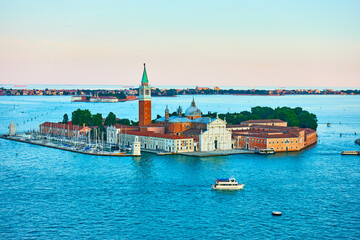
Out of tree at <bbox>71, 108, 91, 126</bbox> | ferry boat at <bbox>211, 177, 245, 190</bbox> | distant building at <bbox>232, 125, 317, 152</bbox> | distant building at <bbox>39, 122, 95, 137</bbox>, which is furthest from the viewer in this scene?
tree at <bbox>71, 108, 91, 126</bbox>

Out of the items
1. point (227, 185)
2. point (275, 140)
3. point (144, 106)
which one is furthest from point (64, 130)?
point (227, 185)

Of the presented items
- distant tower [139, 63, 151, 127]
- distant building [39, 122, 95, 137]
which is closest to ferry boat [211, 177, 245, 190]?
distant tower [139, 63, 151, 127]

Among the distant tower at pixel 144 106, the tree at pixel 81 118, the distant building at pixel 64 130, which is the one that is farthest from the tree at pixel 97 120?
the distant tower at pixel 144 106

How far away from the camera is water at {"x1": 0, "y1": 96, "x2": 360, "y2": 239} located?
2270 cm

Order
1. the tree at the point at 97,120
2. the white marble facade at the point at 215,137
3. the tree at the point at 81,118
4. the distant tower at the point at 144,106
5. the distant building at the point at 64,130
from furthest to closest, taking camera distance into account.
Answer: the tree at the point at 81,118 → the tree at the point at 97,120 → the distant building at the point at 64,130 → the distant tower at the point at 144,106 → the white marble facade at the point at 215,137

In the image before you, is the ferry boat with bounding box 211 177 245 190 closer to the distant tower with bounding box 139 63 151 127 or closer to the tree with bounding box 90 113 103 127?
the distant tower with bounding box 139 63 151 127

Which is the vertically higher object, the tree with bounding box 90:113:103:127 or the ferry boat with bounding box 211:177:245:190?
the tree with bounding box 90:113:103:127

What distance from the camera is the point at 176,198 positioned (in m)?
27.9

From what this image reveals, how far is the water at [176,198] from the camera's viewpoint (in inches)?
894

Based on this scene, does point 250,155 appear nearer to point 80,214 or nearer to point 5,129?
point 80,214

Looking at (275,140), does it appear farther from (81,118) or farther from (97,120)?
(81,118)

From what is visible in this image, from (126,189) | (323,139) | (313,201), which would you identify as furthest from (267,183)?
(323,139)

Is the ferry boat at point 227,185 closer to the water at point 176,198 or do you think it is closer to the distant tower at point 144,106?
the water at point 176,198

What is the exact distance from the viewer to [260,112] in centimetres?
7562
